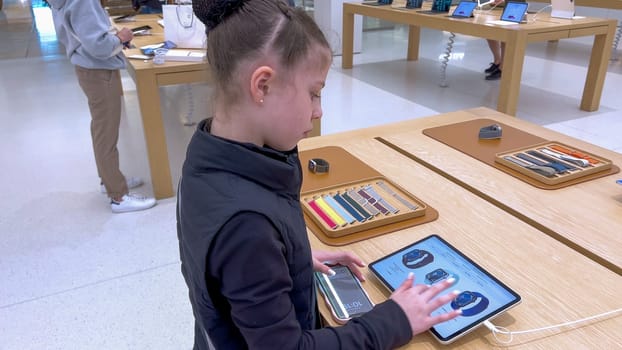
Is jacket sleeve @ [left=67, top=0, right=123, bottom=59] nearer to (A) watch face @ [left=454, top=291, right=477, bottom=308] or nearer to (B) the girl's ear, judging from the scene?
(B) the girl's ear

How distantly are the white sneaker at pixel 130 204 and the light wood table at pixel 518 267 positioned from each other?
158cm

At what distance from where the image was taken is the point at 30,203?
2.52 meters

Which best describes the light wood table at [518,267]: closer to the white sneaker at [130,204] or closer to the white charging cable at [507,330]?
the white charging cable at [507,330]

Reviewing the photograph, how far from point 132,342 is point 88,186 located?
4.39ft

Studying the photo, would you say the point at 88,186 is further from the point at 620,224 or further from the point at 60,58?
the point at 60,58

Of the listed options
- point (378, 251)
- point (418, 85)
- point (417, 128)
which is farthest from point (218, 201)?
point (418, 85)

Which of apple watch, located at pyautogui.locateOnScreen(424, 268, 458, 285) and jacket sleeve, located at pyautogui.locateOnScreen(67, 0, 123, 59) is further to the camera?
jacket sleeve, located at pyautogui.locateOnScreen(67, 0, 123, 59)

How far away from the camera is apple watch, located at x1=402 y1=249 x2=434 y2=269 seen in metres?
0.91

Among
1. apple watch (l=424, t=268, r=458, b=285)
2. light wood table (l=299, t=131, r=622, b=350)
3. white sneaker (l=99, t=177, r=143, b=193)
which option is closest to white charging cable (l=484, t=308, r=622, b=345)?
light wood table (l=299, t=131, r=622, b=350)

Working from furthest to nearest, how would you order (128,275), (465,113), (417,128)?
(128,275)
(465,113)
(417,128)

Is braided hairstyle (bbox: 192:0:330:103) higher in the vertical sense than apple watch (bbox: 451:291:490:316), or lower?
higher

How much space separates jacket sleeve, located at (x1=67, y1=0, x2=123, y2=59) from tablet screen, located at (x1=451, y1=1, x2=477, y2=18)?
9.31ft

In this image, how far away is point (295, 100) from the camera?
2.32 feet

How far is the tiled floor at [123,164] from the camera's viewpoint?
175 cm
